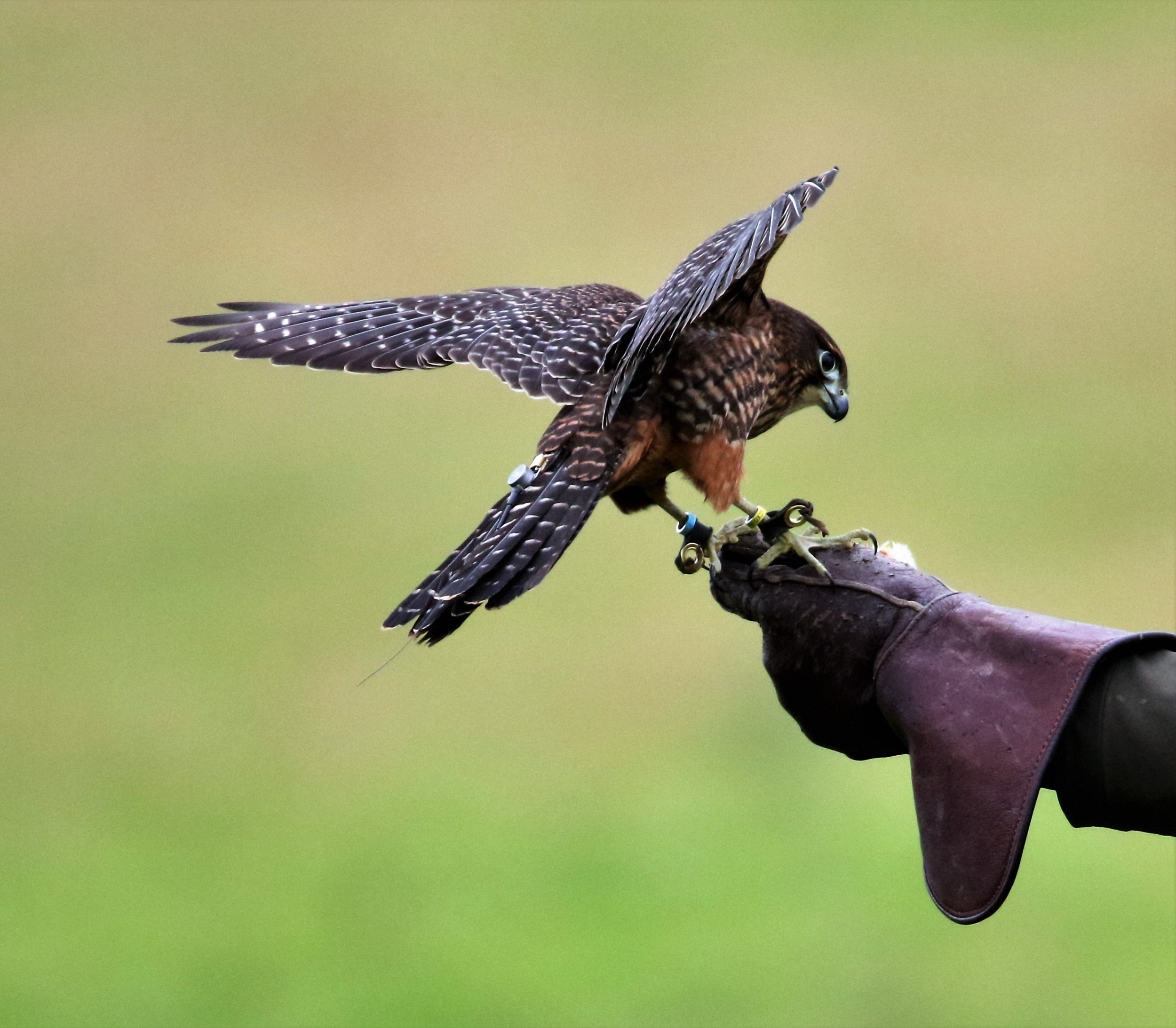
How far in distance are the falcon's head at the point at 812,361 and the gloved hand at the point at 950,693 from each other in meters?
0.80

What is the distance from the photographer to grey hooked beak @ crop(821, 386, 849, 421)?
3350mm

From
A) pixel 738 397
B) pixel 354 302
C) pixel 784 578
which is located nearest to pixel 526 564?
pixel 784 578

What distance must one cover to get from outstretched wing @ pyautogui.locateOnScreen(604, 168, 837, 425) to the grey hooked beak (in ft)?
1.48

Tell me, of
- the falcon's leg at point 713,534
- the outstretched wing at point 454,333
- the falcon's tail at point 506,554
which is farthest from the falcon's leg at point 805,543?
the outstretched wing at point 454,333

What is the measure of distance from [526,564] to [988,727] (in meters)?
0.81

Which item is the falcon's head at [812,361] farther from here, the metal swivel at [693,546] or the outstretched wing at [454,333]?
the metal swivel at [693,546]

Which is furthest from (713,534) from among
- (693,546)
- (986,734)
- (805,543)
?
(986,734)

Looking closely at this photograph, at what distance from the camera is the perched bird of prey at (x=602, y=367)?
8.58ft

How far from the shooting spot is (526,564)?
255 centimetres

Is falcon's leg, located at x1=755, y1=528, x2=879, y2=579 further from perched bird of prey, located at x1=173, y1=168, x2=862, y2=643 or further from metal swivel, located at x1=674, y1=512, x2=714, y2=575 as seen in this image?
metal swivel, located at x1=674, y1=512, x2=714, y2=575

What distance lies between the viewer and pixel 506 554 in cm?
257

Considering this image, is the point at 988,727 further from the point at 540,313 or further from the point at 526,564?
the point at 540,313

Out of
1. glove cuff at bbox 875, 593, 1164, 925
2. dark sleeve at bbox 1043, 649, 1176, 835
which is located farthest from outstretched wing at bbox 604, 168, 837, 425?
dark sleeve at bbox 1043, 649, 1176, 835

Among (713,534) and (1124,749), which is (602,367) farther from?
(1124,749)
